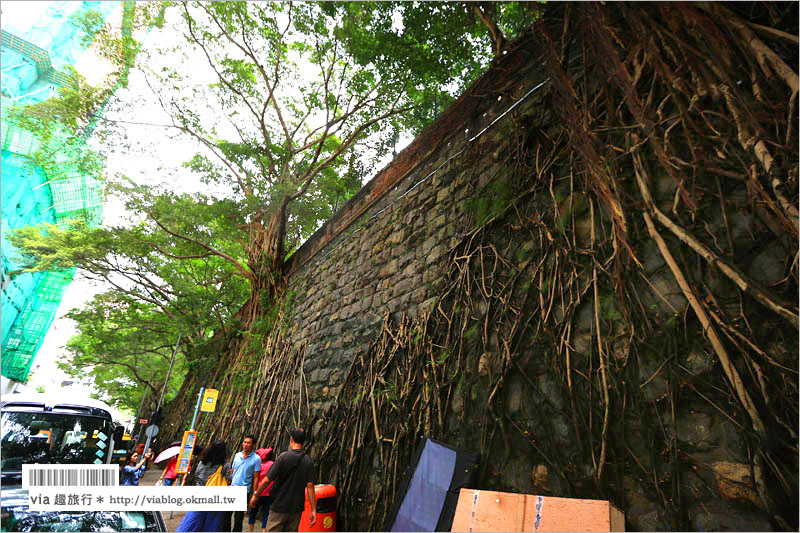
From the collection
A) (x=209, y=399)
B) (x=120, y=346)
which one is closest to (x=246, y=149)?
(x=209, y=399)

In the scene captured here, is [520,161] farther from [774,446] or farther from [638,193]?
[774,446]

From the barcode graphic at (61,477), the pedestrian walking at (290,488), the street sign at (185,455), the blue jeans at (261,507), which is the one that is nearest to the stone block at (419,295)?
the pedestrian walking at (290,488)

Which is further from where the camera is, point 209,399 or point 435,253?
point 209,399

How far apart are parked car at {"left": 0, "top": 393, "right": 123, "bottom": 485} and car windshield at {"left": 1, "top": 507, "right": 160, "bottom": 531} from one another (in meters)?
1.76

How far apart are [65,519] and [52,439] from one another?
9.08ft

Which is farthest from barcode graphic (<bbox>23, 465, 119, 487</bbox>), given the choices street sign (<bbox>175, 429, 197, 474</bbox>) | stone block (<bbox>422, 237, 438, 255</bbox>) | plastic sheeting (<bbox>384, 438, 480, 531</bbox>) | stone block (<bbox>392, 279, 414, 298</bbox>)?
street sign (<bbox>175, 429, 197, 474</bbox>)

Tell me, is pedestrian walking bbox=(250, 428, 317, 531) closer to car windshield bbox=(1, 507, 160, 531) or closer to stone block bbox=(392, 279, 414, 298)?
car windshield bbox=(1, 507, 160, 531)

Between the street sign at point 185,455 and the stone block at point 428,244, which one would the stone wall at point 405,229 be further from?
the street sign at point 185,455

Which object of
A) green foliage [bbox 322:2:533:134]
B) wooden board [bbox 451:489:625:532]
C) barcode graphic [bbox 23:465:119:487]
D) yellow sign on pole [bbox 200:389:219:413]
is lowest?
barcode graphic [bbox 23:465:119:487]

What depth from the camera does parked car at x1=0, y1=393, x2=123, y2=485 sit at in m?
3.68

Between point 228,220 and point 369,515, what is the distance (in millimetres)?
8945

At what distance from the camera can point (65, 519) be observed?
205 centimetres

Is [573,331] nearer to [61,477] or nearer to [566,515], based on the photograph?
[566,515]

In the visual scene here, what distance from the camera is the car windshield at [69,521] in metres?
1.98
